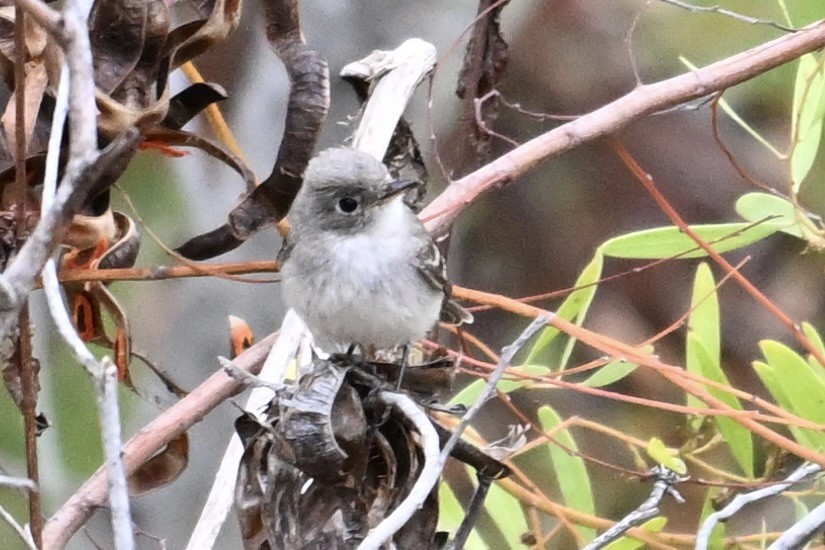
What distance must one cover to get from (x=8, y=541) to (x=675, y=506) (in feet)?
3.63

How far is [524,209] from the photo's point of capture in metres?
1.62

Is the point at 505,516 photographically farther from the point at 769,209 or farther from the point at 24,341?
the point at 24,341

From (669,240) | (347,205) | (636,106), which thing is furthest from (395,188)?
(669,240)

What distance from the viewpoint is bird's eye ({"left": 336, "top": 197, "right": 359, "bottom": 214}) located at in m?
0.93

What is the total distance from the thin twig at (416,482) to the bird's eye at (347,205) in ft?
1.17

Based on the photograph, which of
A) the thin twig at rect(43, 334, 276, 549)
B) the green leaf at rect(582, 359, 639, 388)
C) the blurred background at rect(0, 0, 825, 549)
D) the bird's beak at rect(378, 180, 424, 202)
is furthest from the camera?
the blurred background at rect(0, 0, 825, 549)

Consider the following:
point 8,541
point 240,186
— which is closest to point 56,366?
point 8,541

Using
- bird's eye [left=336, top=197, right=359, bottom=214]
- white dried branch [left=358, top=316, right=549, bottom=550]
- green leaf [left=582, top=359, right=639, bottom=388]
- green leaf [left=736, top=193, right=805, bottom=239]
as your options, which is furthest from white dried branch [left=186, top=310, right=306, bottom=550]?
green leaf [left=736, top=193, right=805, bottom=239]

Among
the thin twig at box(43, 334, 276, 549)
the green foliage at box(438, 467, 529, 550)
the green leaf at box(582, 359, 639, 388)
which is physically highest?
the thin twig at box(43, 334, 276, 549)

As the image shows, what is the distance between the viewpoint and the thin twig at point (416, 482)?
448mm

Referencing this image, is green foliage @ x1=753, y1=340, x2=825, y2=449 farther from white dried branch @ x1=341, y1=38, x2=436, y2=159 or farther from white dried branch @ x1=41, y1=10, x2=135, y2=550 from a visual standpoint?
white dried branch @ x1=41, y1=10, x2=135, y2=550

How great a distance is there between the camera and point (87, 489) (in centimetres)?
76

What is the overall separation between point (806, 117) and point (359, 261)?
1.79ft

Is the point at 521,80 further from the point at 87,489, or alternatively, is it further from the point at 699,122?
the point at 87,489
